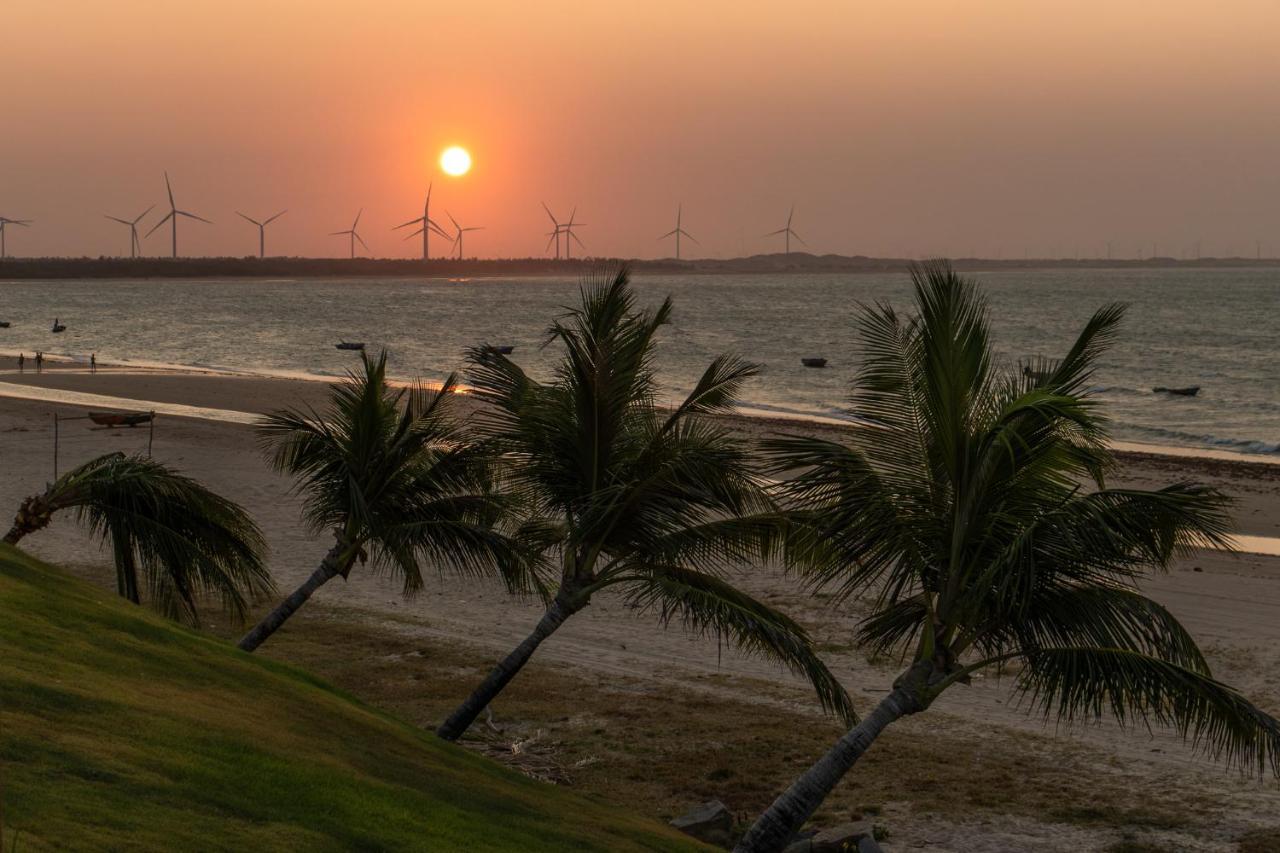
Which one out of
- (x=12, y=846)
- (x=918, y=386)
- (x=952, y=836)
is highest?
(x=918, y=386)

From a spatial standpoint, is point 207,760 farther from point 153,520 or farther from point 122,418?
point 122,418

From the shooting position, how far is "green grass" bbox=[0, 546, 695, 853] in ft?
25.5

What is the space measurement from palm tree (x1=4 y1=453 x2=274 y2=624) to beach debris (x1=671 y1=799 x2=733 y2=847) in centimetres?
559

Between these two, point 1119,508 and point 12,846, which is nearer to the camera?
point 12,846

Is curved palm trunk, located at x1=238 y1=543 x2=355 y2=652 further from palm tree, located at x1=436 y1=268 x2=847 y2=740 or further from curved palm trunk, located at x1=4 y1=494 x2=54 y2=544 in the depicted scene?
curved palm trunk, located at x1=4 y1=494 x2=54 y2=544

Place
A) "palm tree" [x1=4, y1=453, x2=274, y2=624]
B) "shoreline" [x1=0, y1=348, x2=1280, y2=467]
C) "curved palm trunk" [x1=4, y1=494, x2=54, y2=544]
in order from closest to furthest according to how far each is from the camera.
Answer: "curved palm trunk" [x1=4, y1=494, x2=54, y2=544], "palm tree" [x1=4, y1=453, x2=274, y2=624], "shoreline" [x1=0, y1=348, x2=1280, y2=467]

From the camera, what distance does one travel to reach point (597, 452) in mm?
15117

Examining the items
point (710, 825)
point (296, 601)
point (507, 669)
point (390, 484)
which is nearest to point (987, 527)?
point (710, 825)

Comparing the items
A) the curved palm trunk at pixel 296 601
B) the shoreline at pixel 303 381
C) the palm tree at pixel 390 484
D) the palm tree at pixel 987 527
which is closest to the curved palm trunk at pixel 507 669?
the palm tree at pixel 390 484

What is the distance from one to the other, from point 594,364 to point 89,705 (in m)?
7.11

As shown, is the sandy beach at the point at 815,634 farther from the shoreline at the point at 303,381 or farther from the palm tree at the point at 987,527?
the shoreline at the point at 303,381

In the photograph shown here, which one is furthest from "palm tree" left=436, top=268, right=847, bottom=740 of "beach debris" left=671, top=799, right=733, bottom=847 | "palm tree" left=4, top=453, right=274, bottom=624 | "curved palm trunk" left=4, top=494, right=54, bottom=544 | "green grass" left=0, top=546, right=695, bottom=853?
"curved palm trunk" left=4, top=494, right=54, bottom=544

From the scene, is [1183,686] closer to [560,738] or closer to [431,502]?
[560,738]

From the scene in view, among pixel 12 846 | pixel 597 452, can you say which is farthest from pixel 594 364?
pixel 12 846
